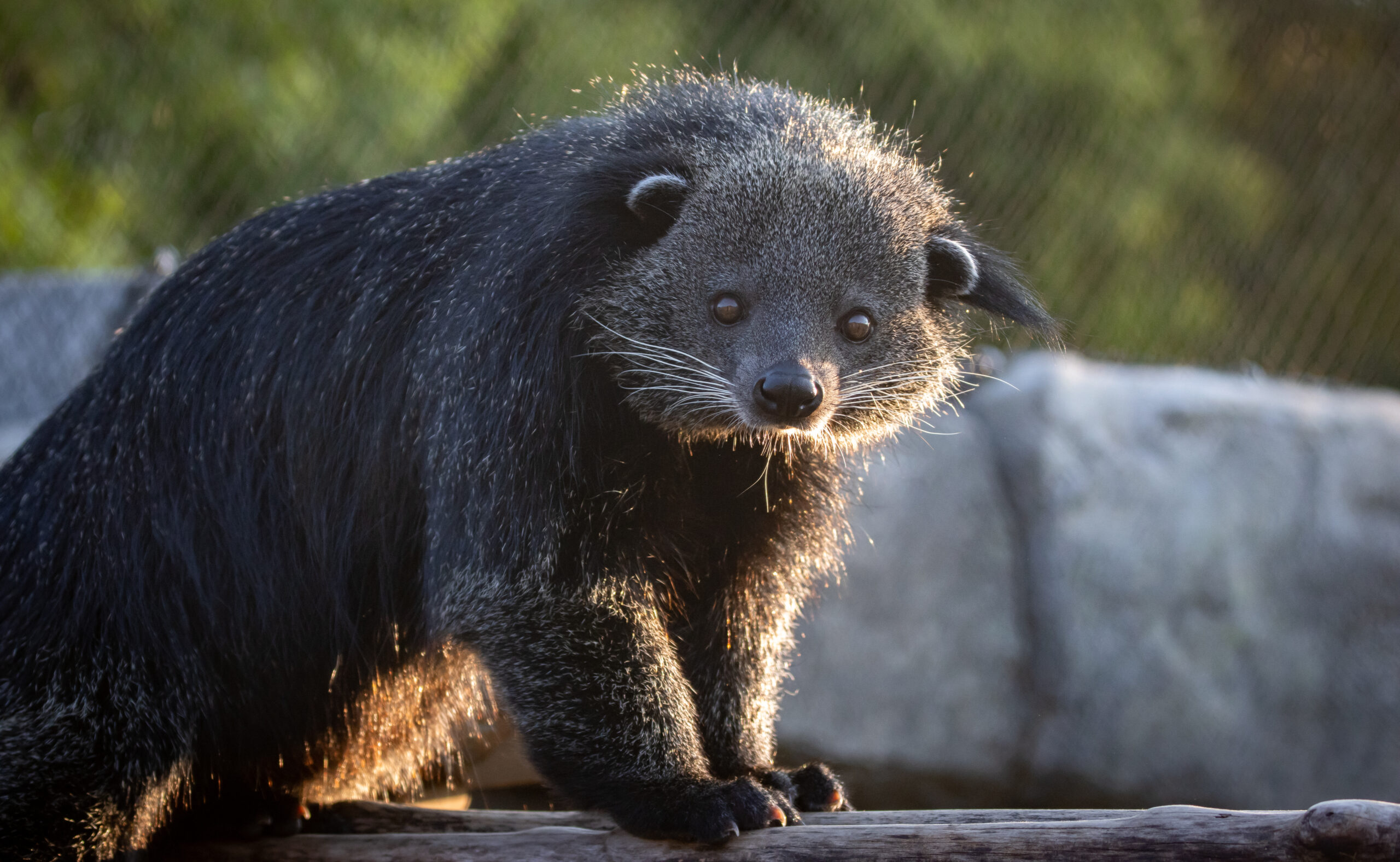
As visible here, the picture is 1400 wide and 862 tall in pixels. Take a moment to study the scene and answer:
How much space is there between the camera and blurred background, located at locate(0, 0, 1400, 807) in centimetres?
622

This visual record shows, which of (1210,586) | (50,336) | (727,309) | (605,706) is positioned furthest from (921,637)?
(50,336)

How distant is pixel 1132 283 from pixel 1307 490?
4.69 ft

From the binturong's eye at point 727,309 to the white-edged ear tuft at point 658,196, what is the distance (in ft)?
0.73

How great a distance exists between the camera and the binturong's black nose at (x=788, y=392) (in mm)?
2646

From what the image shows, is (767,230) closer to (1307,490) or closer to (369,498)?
(369,498)

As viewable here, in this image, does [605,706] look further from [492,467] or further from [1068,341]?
[1068,341]

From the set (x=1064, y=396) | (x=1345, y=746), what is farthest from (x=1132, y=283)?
(x=1345, y=746)

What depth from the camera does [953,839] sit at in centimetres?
242

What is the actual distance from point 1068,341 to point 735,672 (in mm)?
3614

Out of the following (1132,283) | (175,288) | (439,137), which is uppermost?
(439,137)

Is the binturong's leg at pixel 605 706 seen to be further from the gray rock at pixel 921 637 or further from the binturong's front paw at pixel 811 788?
the gray rock at pixel 921 637

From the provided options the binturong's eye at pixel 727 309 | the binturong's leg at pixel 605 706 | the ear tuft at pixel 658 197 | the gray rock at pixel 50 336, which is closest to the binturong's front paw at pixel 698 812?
the binturong's leg at pixel 605 706

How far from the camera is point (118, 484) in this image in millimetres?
2992

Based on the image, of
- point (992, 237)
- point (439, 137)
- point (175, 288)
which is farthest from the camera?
point (439, 137)
